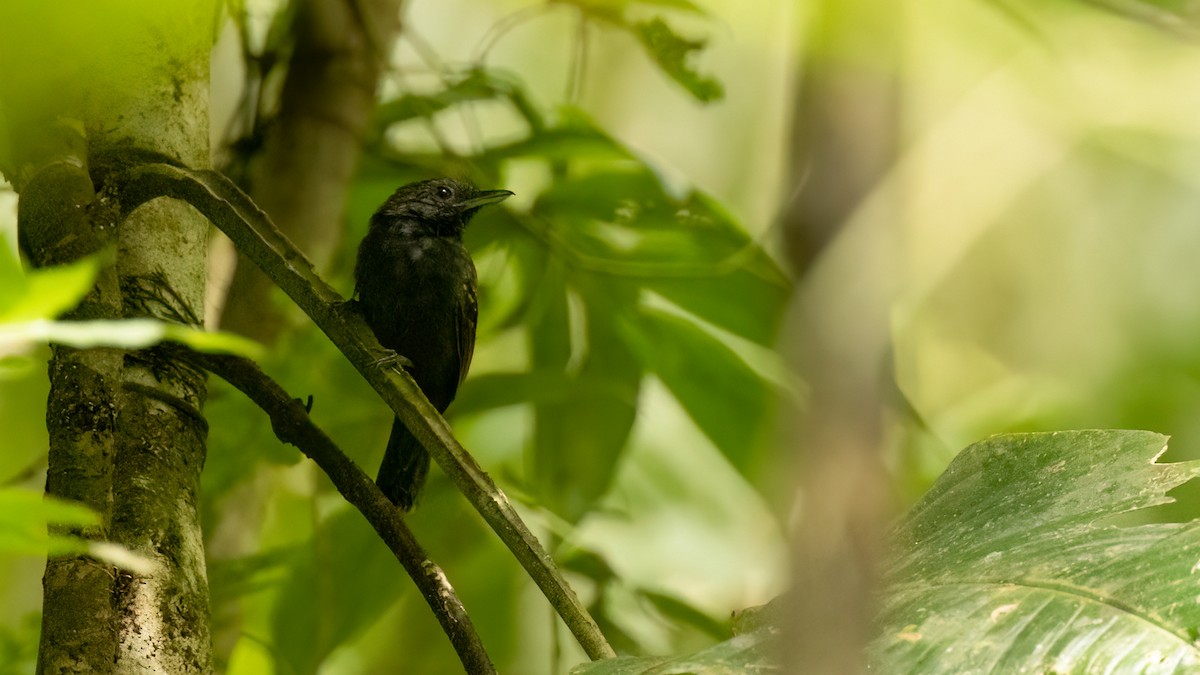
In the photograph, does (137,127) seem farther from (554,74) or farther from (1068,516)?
(554,74)

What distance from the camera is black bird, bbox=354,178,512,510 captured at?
2887 millimetres

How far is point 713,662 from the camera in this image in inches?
41.1

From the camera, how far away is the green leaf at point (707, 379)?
2.46m

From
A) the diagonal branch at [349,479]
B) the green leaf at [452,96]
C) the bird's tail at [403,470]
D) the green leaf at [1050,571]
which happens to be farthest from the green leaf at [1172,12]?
the bird's tail at [403,470]

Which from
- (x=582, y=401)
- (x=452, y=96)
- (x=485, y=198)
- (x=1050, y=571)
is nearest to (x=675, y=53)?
(x=452, y=96)

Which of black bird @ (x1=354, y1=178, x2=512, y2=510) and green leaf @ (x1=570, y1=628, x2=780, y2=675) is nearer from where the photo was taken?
green leaf @ (x1=570, y1=628, x2=780, y2=675)

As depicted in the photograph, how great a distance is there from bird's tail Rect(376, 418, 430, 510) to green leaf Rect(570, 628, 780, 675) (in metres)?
1.42

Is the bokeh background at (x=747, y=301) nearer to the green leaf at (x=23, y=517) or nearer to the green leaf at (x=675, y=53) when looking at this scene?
the green leaf at (x=675, y=53)

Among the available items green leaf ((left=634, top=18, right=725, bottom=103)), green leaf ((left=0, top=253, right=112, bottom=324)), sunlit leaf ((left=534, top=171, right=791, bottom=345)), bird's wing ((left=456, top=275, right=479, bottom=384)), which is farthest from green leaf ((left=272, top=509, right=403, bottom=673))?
green leaf ((left=0, top=253, right=112, bottom=324))

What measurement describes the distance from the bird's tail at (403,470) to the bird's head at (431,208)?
2.09ft

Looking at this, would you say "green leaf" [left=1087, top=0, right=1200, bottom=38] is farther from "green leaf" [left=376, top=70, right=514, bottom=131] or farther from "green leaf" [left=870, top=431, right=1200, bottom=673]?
"green leaf" [left=376, top=70, right=514, bottom=131]

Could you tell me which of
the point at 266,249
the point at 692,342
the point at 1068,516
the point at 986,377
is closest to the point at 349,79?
the point at 692,342

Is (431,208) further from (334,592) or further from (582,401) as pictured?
(334,592)

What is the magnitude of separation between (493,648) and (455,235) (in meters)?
1.12
